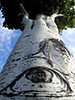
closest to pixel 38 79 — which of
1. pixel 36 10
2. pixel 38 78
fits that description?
pixel 38 78

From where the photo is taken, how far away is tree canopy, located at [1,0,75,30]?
5.49 metres

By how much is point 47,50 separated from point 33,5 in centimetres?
416

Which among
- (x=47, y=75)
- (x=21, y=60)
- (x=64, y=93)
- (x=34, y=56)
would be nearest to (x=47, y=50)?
(x=34, y=56)

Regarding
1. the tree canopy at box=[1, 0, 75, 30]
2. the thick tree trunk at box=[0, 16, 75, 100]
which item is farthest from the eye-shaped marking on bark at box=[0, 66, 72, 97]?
the tree canopy at box=[1, 0, 75, 30]

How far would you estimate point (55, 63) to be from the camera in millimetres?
1608

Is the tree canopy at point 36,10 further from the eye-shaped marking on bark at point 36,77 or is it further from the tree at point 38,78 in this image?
the eye-shaped marking on bark at point 36,77

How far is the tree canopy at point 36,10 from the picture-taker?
549 centimetres

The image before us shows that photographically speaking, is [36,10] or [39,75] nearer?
[39,75]

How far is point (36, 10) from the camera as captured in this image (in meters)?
5.54

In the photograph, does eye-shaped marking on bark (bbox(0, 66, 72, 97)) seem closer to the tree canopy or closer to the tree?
the tree

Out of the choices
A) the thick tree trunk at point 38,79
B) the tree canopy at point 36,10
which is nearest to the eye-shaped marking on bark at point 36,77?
the thick tree trunk at point 38,79

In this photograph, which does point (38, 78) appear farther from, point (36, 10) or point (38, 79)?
point (36, 10)

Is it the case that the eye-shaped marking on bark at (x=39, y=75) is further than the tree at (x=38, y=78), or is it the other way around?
the eye-shaped marking on bark at (x=39, y=75)

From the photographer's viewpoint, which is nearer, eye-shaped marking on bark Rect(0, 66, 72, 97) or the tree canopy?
eye-shaped marking on bark Rect(0, 66, 72, 97)
